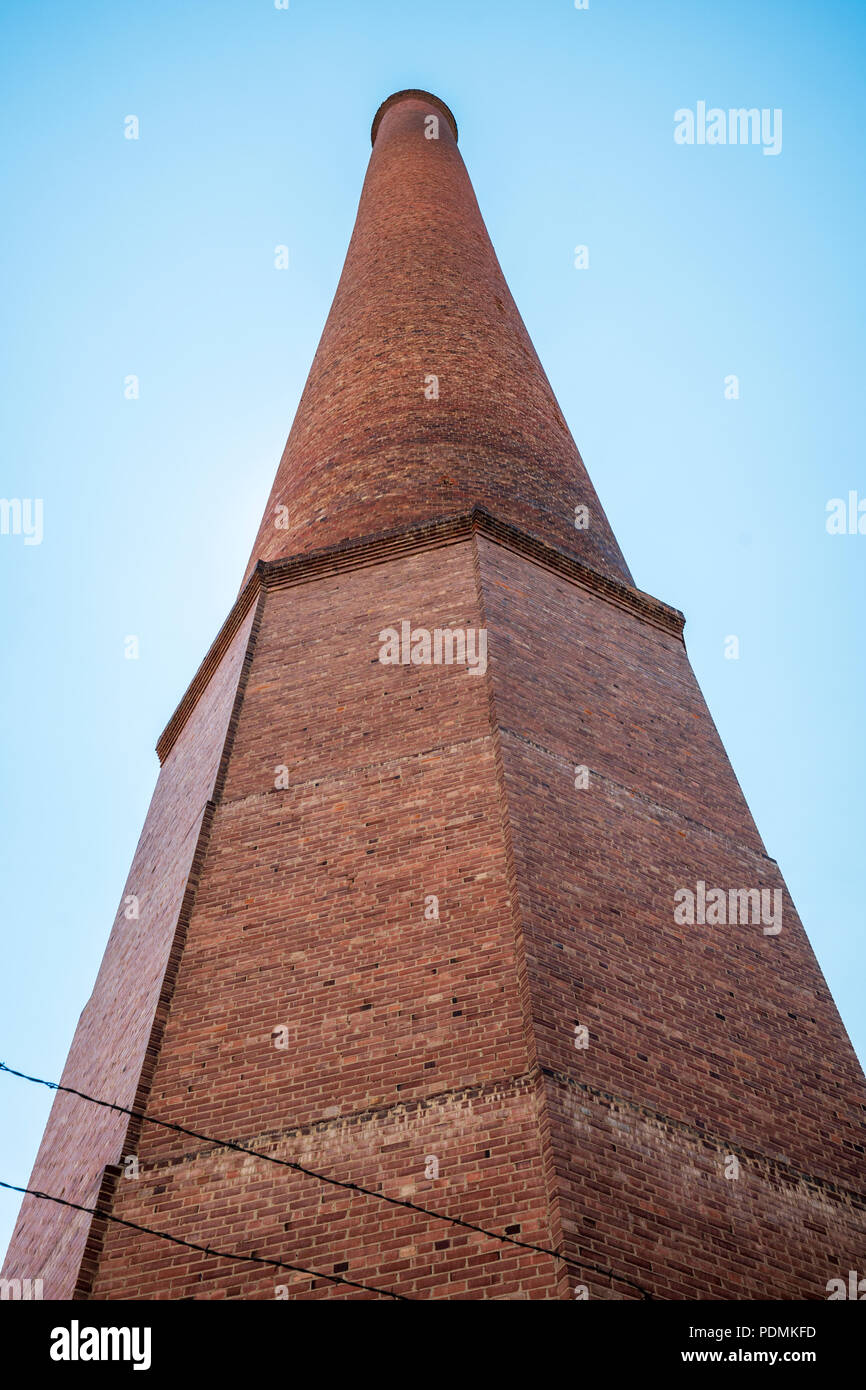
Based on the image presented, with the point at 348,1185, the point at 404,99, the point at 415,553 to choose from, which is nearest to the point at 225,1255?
the point at 348,1185

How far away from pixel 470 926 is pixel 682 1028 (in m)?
1.29

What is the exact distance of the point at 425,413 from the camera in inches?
507

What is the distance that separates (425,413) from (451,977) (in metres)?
7.23

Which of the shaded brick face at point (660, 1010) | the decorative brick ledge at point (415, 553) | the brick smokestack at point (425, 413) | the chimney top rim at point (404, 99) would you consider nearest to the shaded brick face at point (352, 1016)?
the shaded brick face at point (660, 1010)

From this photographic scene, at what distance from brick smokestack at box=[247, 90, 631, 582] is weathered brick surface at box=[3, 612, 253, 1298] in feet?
6.64

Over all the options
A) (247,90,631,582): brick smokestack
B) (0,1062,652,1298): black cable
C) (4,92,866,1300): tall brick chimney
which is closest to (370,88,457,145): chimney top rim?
(247,90,631,582): brick smokestack

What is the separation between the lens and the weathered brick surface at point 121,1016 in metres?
7.07

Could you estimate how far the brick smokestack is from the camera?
1185 cm

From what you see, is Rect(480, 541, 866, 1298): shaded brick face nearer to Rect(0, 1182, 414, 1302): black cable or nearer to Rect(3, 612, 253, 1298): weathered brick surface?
Rect(0, 1182, 414, 1302): black cable

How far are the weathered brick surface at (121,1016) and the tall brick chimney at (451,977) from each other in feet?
0.16

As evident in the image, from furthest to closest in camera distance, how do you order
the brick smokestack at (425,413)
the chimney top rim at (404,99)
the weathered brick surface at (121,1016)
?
the chimney top rim at (404,99)
the brick smokestack at (425,413)
the weathered brick surface at (121,1016)

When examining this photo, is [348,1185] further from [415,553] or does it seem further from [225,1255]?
[415,553]

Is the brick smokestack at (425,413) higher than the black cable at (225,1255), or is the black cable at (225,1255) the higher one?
the brick smokestack at (425,413)

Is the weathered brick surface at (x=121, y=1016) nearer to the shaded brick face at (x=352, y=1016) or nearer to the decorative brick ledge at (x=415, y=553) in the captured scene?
the shaded brick face at (x=352, y=1016)
